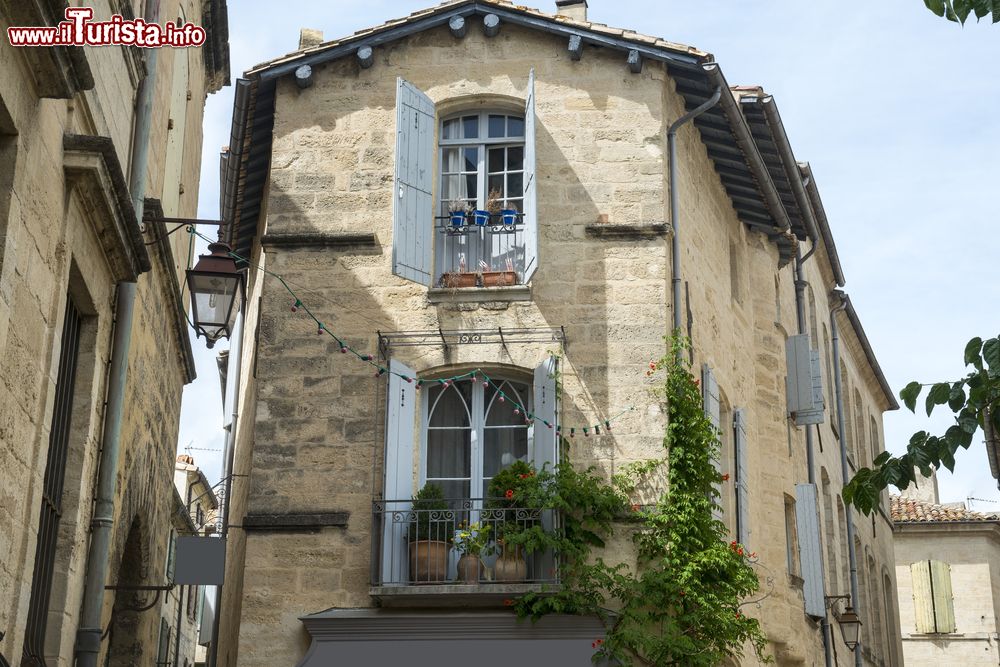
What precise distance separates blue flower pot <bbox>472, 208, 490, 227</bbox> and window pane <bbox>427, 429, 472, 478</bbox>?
190 cm

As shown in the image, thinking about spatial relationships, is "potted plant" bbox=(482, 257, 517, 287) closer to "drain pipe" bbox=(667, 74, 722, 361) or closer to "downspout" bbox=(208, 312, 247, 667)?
"drain pipe" bbox=(667, 74, 722, 361)

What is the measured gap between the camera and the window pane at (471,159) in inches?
551

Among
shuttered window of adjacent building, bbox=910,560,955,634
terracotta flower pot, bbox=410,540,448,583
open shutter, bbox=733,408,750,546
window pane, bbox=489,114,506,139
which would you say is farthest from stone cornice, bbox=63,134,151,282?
shuttered window of adjacent building, bbox=910,560,955,634

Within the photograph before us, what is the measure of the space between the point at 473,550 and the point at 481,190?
11.5 feet

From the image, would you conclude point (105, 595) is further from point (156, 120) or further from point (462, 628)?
point (156, 120)

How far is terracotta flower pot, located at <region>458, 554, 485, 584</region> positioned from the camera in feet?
40.2

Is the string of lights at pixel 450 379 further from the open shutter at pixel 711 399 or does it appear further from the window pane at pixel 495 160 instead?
the window pane at pixel 495 160

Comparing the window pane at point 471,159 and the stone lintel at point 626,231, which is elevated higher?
the window pane at point 471,159

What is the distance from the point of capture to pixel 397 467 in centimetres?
1275

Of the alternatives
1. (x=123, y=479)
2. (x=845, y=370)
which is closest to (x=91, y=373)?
(x=123, y=479)

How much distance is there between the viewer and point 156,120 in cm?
1248

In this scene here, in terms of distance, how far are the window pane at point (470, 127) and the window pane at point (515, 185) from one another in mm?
577

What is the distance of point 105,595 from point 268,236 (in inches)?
152

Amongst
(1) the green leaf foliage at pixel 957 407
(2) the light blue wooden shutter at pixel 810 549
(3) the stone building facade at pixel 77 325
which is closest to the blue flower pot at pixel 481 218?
(3) the stone building facade at pixel 77 325
